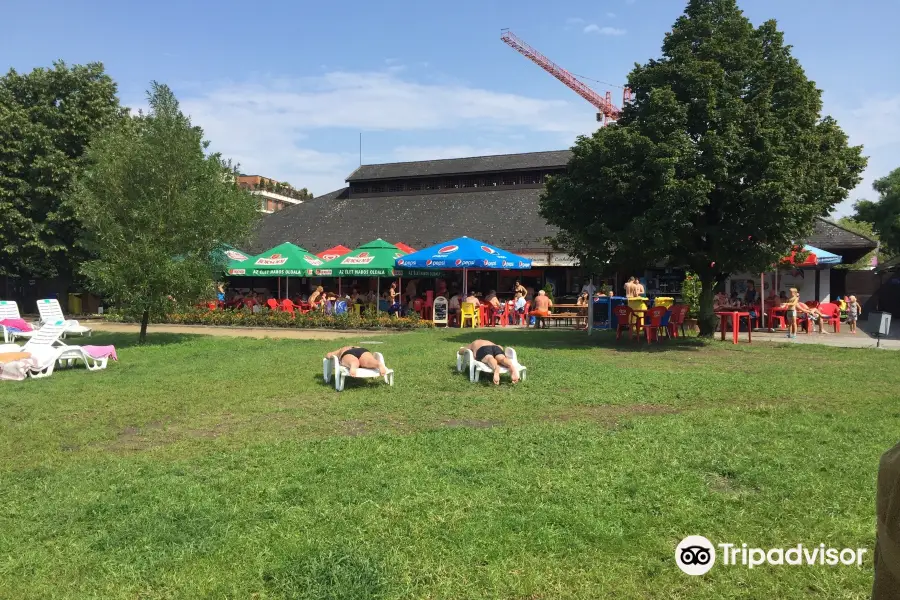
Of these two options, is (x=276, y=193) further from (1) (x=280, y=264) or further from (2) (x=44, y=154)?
(1) (x=280, y=264)

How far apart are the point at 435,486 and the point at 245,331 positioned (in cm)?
1585

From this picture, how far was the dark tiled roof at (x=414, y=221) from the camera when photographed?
26672 millimetres

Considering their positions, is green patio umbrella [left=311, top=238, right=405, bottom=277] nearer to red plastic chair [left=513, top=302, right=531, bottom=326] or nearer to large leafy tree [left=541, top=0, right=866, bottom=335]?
red plastic chair [left=513, top=302, right=531, bottom=326]

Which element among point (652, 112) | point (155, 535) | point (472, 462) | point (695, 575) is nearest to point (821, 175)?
point (652, 112)

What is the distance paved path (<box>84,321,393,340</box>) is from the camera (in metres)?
17.1

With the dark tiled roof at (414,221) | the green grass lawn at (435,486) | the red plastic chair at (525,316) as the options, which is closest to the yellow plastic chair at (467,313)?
the red plastic chair at (525,316)

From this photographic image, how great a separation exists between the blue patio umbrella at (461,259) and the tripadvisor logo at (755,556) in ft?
50.6

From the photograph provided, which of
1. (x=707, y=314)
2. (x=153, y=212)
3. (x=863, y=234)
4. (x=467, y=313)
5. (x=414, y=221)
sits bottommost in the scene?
(x=467, y=313)

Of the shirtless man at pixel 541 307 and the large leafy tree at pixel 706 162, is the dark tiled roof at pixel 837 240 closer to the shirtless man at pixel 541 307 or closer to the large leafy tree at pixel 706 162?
the large leafy tree at pixel 706 162

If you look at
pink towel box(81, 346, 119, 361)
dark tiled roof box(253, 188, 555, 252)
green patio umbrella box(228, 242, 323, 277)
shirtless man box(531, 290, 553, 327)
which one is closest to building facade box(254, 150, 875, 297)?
dark tiled roof box(253, 188, 555, 252)

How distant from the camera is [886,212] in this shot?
40156 mm

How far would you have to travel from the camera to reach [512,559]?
343 centimetres

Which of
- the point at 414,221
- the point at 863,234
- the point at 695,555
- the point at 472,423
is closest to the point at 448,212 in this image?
the point at 414,221

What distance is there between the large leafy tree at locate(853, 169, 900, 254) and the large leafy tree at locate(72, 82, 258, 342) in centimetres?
3716
